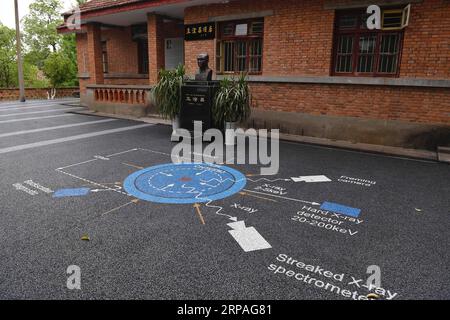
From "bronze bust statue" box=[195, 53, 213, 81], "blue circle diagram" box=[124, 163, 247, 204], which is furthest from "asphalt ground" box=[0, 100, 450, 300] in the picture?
"bronze bust statue" box=[195, 53, 213, 81]

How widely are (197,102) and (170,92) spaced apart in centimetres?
90

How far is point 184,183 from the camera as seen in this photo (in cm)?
529

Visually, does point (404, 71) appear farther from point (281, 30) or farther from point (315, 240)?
point (315, 240)

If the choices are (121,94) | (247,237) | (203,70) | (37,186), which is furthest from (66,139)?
(247,237)

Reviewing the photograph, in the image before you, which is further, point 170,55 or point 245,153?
point 170,55

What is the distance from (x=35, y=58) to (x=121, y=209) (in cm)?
4383

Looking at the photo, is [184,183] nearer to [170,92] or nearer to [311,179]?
[311,179]

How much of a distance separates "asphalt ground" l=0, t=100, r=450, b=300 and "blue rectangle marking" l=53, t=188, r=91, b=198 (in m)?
0.10

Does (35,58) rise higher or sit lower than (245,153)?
higher

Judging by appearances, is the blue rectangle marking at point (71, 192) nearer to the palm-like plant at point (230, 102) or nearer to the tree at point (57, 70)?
the palm-like plant at point (230, 102)

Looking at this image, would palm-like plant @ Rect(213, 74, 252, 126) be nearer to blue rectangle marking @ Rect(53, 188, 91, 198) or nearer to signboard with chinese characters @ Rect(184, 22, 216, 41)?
signboard with chinese characters @ Rect(184, 22, 216, 41)

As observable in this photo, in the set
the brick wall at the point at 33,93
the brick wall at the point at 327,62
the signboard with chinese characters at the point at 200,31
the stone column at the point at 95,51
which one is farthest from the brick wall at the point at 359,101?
the brick wall at the point at 33,93
